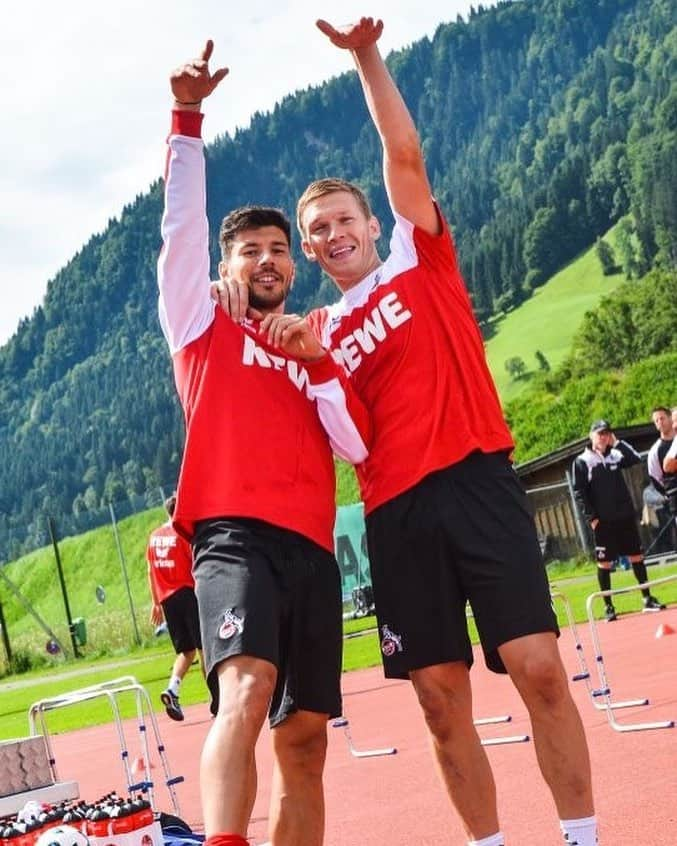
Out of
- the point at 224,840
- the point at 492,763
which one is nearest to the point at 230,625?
the point at 224,840

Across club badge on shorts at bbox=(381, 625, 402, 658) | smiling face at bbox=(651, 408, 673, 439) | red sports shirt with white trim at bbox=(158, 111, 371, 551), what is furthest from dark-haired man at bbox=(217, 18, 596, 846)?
smiling face at bbox=(651, 408, 673, 439)

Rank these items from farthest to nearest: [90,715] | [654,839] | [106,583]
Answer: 1. [106,583]
2. [90,715]
3. [654,839]

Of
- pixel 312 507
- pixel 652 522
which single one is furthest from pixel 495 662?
pixel 652 522

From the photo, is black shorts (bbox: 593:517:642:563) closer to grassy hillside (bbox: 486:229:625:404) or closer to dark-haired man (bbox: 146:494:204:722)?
dark-haired man (bbox: 146:494:204:722)

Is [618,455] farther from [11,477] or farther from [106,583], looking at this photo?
[11,477]

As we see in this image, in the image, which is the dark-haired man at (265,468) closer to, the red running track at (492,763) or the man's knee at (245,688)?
the man's knee at (245,688)

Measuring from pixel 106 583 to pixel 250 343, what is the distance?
67590 millimetres

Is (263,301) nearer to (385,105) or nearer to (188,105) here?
(188,105)

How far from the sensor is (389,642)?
4531mm

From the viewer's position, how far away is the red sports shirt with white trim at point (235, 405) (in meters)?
4.28

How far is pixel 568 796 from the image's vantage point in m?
4.29

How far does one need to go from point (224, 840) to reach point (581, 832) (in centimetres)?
120

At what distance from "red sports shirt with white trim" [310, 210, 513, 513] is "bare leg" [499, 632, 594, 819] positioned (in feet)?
2.10

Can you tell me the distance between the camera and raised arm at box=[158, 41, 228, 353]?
437 centimetres
